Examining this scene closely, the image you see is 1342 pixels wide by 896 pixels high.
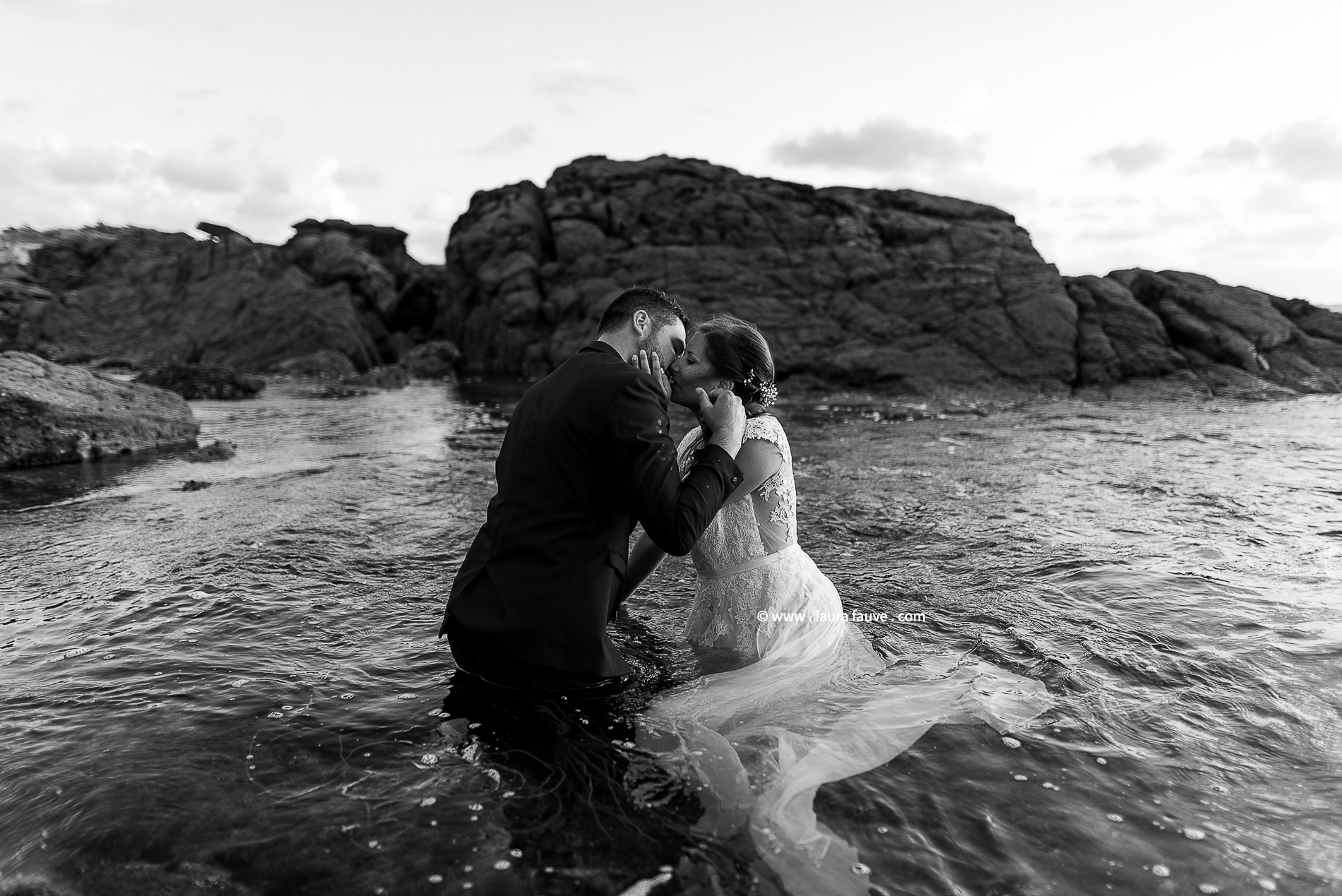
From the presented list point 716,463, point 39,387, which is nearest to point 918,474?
point 716,463

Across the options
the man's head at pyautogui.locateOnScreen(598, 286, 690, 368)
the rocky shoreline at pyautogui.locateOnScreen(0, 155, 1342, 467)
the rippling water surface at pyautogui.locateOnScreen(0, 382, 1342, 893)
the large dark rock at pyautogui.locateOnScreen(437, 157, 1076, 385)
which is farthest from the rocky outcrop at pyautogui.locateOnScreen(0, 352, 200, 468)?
the large dark rock at pyautogui.locateOnScreen(437, 157, 1076, 385)

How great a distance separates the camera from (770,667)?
194 inches

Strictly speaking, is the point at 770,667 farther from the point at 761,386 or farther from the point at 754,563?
the point at 761,386

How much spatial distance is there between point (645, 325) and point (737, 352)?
0.59m

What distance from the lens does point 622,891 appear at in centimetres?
326

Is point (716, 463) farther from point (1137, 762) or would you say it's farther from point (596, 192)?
point (596, 192)

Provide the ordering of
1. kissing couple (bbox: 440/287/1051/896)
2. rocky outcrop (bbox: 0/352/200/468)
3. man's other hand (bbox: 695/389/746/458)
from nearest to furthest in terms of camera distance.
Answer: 1. kissing couple (bbox: 440/287/1051/896)
2. man's other hand (bbox: 695/389/746/458)
3. rocky outcrop (bbox: 0/352/200/468)

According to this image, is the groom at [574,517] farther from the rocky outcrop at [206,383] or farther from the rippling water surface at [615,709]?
the rocky outcrop at [206,383]

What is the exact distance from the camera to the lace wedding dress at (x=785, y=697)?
3.68 meters

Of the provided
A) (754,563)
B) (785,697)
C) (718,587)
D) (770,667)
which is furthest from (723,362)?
(785,697)

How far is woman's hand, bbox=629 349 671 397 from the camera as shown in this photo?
4.72 m

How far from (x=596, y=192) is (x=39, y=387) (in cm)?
4064

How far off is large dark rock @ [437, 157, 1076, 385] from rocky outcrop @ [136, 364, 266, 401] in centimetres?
1633

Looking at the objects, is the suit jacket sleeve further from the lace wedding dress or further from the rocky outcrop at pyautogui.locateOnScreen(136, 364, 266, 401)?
the rocky outcrop at pyautogui.locateOnScreen(136, 364, 266, 401)
